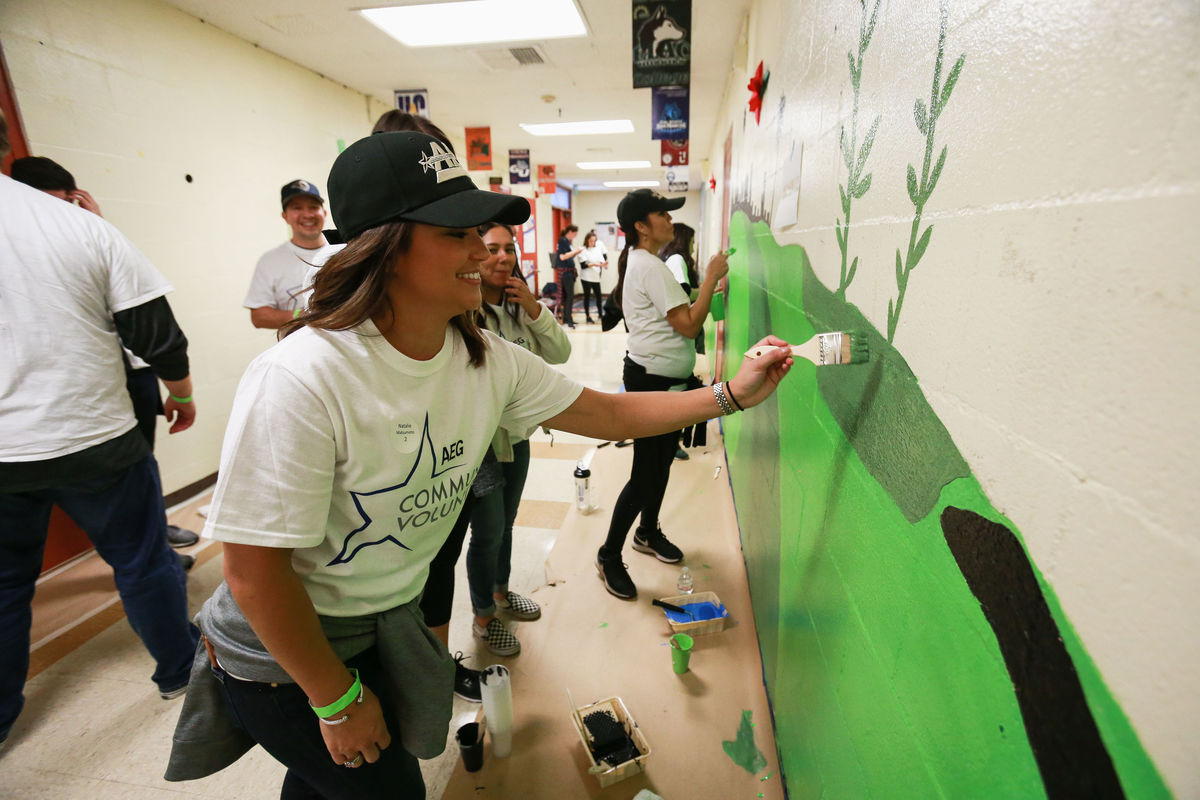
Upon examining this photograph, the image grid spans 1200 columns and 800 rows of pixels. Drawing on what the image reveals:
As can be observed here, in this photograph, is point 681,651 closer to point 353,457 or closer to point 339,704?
point 339,704

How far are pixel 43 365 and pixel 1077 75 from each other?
227 centimetres

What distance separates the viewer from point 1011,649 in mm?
564

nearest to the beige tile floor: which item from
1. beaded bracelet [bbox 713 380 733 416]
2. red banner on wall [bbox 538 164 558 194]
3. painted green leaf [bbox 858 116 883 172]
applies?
beaded bracelet [bbox 713 380 733 416]

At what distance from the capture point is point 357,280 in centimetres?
93

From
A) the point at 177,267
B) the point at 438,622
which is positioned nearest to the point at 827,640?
the point at 438,622

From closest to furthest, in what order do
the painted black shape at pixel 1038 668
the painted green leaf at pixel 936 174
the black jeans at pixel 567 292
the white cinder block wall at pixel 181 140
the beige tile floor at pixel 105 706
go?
the painted black shape at pixel 1038 668
the painted green leaf at pixel 936 174
the beige tile floor at pixel 105 706
the white cinder block wall at pixel 181 140
the black jeans at pixel 567 292

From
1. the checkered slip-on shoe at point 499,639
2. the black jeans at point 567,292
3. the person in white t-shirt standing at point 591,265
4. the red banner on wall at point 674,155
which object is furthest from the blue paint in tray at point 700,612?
the black jeans at point 567,292

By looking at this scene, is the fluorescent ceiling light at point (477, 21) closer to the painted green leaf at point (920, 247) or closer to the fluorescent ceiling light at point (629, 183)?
the painted green leaf at point (920, 247)

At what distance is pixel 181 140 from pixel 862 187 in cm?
398

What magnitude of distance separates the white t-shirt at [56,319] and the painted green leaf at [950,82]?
6.91 ft

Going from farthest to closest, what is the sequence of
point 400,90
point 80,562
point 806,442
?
point 400,90 → point 80,562 → point 806,442

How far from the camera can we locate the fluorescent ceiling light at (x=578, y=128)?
23.5ft

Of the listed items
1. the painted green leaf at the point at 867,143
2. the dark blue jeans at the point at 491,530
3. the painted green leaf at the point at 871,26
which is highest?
the painted green leaf at the point at 871,26

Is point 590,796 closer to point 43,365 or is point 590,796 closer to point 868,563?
point 868,563
